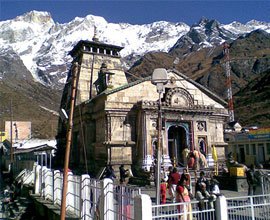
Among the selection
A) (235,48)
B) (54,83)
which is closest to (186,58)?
(235,48)

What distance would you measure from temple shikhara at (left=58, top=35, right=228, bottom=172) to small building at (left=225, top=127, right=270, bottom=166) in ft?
39.1

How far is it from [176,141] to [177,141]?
0.16 metres

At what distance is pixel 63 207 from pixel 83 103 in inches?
812

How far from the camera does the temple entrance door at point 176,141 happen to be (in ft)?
88.9

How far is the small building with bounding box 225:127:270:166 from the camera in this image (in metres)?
39.1

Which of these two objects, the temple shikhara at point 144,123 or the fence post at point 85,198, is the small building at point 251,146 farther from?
the fence post at point 85,198

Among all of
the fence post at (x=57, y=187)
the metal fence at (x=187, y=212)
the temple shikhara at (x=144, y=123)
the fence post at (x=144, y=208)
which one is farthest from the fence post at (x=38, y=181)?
the fence post at (x=144, y=208)

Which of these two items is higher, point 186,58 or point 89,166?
point 186,58

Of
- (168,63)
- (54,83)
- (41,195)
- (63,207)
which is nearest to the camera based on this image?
(63,207)

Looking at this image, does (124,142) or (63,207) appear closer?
(63,207)

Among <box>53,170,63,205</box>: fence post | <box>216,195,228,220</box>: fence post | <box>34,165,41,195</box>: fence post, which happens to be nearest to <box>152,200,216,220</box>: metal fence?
<box>216,195,228,220</box>: fence post

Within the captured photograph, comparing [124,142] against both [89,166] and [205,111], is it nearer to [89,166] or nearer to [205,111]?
[89,166]

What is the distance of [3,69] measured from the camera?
164125 mm

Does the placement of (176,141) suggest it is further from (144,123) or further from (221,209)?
(221,209)
